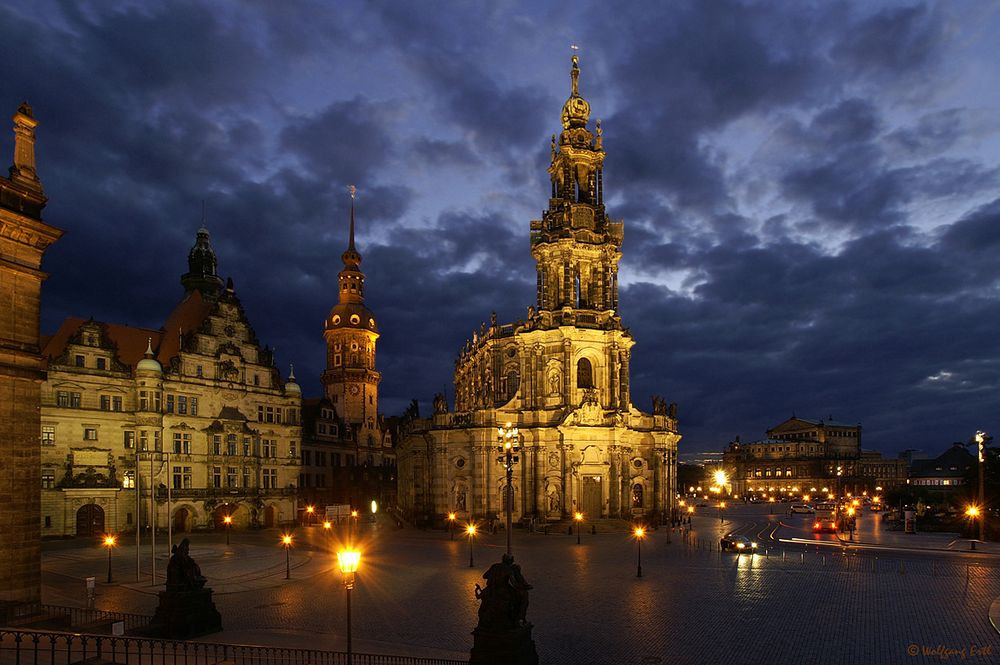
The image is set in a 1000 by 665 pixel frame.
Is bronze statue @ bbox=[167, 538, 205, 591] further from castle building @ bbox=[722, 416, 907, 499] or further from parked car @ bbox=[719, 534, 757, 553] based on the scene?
castle building @ bbox=[722, 416, 907, 499]

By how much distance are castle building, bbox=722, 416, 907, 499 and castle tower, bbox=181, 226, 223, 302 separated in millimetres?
115978

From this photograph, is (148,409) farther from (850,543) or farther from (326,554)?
(850,543)

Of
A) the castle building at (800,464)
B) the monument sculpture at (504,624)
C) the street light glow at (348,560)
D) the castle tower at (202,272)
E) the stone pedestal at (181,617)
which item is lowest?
the castle building at (800,464)

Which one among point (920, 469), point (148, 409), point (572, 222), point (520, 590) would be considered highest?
point (572, 222)

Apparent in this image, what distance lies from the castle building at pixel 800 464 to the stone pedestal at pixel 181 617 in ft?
477

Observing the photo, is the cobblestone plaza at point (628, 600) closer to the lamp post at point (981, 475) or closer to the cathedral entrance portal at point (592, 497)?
the lamp post at point (981, 475)

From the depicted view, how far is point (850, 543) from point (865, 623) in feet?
102

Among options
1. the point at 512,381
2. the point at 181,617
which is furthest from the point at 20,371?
the point at 512,381

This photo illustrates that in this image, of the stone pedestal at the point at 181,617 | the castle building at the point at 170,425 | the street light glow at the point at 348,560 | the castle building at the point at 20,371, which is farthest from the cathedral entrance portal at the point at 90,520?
the street light glow at the point at 348,560

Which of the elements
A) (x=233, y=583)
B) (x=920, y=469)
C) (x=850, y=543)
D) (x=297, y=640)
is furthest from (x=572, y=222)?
(x=920, y=469)

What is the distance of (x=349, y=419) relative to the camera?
101000mm

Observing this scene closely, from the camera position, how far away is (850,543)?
5194 cm

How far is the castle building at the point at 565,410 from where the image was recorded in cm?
6519

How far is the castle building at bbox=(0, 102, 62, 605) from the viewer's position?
2200 centimetres
